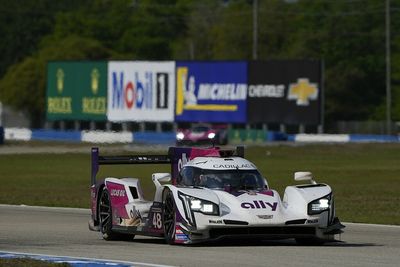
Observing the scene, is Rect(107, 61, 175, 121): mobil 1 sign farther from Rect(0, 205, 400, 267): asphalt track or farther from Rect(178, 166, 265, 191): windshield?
Rect(178, 166, 265, 191): windshield

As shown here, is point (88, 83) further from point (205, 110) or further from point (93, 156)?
point (93, 156)

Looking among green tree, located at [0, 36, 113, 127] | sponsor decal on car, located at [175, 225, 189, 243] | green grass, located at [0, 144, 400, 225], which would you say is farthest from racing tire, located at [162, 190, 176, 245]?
green tree, located at [0, 36, 113, 127]

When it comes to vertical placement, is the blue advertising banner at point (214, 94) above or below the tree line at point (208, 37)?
below

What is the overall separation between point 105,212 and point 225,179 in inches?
99.2

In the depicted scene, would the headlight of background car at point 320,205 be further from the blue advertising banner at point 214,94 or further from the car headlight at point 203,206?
the blue advertising banner at point 214,94

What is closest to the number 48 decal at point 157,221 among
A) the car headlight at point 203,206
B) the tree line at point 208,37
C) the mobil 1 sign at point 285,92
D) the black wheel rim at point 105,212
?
the car headlight at point 203,206

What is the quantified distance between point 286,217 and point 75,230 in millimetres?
5358

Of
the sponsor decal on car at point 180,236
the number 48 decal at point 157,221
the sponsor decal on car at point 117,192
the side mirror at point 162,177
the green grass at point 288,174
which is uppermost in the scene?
the side mirror at point 162,177

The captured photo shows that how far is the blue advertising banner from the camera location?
87562mm

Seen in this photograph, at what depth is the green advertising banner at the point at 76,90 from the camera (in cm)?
9231

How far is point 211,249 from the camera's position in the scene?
1827 centimetres

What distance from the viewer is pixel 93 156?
21578 mm

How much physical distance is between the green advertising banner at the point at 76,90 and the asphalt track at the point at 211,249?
68.4 meters

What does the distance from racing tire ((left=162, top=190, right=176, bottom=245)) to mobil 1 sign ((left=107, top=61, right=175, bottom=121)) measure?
6821cm
